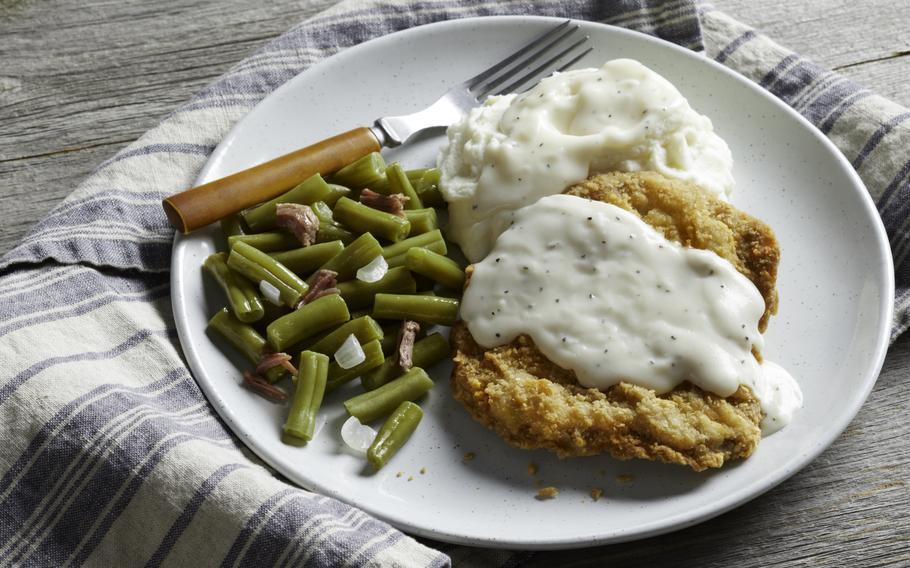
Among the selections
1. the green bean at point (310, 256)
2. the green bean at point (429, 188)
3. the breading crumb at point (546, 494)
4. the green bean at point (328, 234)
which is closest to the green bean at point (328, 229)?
the green bean at point (328, 234)

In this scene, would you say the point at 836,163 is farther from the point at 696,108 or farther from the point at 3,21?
the point at 3,21

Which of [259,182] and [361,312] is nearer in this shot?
[361,312]

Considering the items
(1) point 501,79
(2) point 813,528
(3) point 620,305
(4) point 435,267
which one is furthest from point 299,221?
(2) point 813,528

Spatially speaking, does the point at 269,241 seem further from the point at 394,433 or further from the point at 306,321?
the point at 394,433

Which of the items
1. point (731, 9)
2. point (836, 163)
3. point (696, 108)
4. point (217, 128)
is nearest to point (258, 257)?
point (217, 128)

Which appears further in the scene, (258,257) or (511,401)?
(258,257)
